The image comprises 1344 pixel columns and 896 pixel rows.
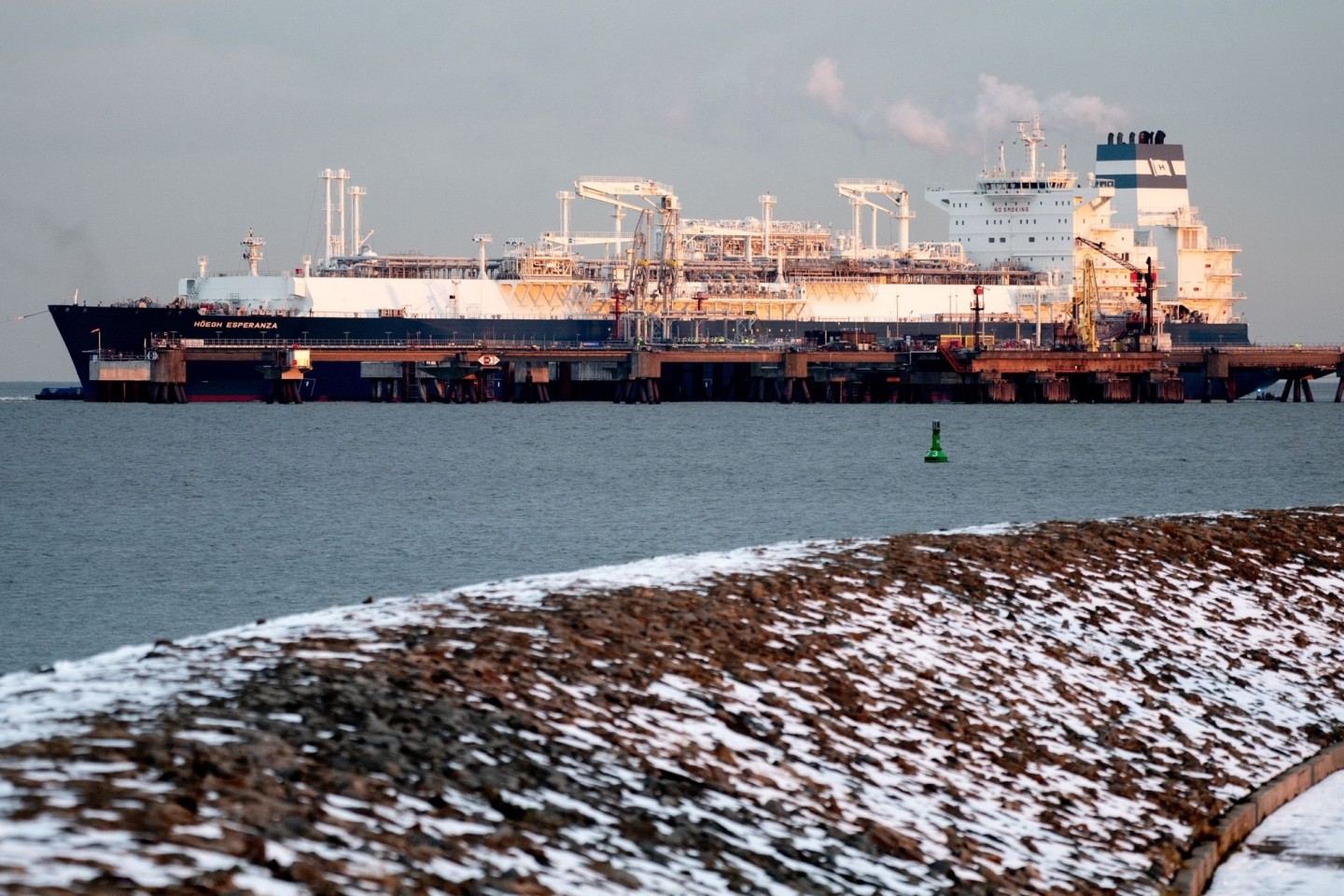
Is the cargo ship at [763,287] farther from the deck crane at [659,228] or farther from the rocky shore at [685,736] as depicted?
the rocky shore at [685,736]

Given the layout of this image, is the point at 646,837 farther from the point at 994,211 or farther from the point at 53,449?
the point at 994,211

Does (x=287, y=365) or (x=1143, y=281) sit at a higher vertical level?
(x=1143, y=281)

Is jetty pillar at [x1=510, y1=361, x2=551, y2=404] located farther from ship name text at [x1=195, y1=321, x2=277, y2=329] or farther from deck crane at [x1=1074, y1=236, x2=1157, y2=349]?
deck crane at [x1=1074, y1=236, x2=1157, y2=349]

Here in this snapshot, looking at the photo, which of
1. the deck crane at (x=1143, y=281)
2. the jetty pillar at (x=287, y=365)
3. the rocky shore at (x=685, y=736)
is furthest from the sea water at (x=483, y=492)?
the deck crane at (x=1143, y=281)

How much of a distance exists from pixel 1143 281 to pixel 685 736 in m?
117

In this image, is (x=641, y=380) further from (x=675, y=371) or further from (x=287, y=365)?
(x=287, y=365)

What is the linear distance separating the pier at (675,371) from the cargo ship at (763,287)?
1118 mm

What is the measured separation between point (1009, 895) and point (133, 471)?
48.1 metres

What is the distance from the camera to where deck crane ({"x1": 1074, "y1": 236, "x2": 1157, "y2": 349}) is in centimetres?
10525

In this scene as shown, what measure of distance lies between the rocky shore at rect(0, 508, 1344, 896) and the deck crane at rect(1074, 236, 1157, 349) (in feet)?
307

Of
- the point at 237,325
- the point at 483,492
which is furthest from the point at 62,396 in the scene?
the point at 483,492

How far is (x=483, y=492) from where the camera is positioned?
4528 cm

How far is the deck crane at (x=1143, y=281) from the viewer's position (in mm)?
105250

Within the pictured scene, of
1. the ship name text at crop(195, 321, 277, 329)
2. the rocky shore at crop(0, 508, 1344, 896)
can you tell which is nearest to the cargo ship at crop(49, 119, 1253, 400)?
the ship name text at crop(195, 321, 277, 329)
